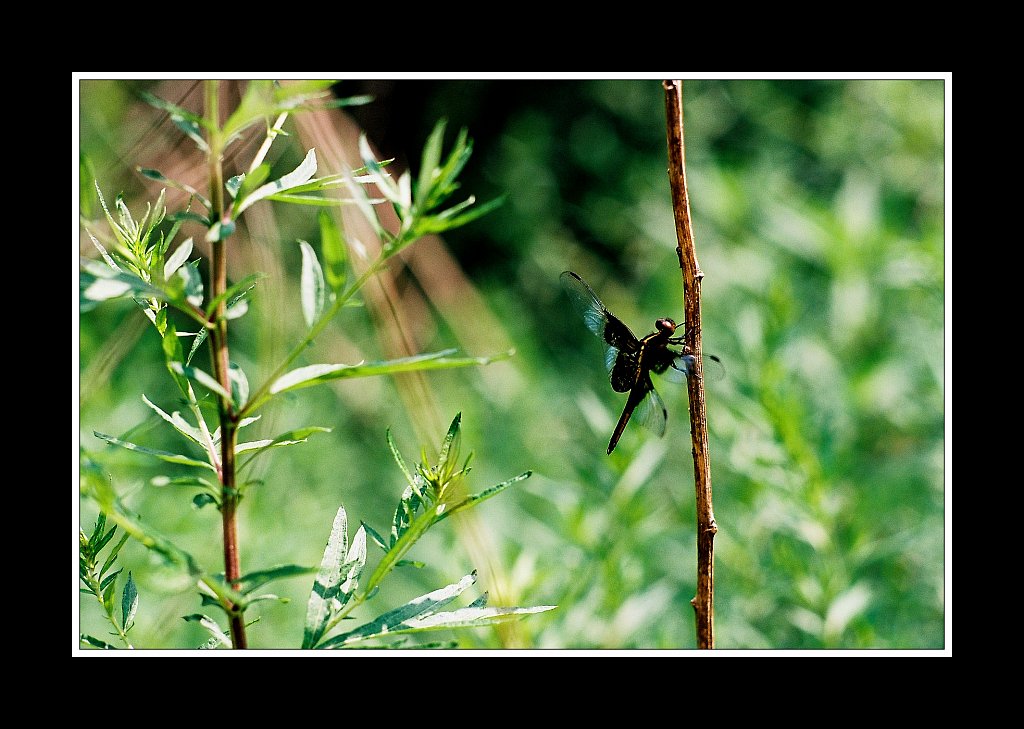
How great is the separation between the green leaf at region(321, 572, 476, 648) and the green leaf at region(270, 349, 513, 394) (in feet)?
0.54

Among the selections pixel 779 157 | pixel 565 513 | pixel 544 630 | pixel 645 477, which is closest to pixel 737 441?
pixel 645 477

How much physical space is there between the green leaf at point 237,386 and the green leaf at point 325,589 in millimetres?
112

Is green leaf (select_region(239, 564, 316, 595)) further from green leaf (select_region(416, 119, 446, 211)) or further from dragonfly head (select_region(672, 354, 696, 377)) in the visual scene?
dragonfly head (select_region(672, 354, 696, 377))

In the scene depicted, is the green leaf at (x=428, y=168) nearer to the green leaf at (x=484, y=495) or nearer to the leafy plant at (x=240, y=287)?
the leafy plant at (x=240, y=287)

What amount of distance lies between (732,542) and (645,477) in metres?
0.19

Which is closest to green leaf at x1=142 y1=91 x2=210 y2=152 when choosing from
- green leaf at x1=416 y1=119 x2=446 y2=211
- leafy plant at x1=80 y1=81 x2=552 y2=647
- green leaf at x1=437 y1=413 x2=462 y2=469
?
leafy plant at x1=80 y1=81 x2=552 y2=647

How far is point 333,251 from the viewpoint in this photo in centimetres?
48

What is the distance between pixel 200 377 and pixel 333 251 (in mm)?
100

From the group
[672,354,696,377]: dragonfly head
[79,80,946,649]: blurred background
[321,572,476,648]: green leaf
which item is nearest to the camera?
[321,572,476,648]: green leaf

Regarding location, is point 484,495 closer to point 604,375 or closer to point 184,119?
point 184,119

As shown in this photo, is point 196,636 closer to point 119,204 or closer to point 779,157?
point 119,204

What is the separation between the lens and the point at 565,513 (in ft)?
4.00

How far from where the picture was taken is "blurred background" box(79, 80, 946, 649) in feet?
3.84

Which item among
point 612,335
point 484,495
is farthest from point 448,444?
point 612,335
